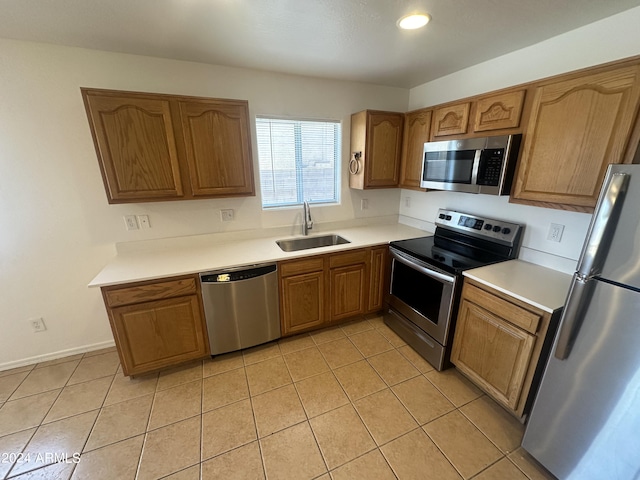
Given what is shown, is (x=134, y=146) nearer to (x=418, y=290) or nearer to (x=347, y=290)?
(x=347, y=290)

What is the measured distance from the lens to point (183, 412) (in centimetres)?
177

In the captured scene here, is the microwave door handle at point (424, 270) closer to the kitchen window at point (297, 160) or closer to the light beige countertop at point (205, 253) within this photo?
the light beige countertop at point (205, 253)

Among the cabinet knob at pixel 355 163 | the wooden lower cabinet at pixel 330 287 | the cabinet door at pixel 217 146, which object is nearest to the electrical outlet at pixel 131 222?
the cabinet door at pixel 217 146

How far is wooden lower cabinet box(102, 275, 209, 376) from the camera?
181 cm

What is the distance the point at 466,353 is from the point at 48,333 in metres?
3.38

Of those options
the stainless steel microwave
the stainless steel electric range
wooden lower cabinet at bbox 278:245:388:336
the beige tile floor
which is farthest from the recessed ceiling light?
the beige tile floor

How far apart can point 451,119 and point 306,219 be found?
5.09ft

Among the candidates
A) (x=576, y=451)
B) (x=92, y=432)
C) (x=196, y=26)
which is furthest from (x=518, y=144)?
(x=92, y=432)

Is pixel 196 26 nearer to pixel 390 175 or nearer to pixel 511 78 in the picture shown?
pixel 390 175

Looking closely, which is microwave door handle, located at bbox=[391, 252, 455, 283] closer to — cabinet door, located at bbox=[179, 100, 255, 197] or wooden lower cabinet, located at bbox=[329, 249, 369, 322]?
wooden lower cabinet, located at bbox=[329, 249, 369, 322]

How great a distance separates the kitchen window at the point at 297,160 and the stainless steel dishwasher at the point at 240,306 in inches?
35.2

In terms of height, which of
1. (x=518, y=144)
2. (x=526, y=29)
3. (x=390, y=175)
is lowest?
(x=390, y=175)

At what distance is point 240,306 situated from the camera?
2.11 m

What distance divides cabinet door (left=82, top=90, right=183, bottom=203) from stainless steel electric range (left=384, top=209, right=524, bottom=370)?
79.7 inches
